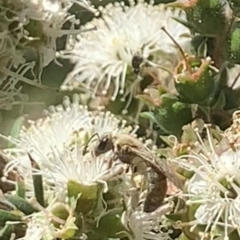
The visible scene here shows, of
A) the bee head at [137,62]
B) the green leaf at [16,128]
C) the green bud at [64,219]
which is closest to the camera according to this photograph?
the green bud at [64,219]

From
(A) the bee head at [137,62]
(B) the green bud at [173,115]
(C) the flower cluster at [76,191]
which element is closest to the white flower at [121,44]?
(A) the bee head at [137,62]

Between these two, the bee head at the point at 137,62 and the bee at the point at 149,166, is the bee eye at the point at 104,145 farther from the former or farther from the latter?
the bee head at the point at 137,62

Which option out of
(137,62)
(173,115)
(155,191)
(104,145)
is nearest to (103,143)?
(104,145)

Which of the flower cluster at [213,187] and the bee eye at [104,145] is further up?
the bee eye at [104,145]

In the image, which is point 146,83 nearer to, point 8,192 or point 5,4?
point 5,4

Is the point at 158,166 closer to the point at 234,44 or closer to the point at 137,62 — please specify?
the point at 234,44

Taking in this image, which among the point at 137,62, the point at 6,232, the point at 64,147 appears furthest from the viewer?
the point at 137,62

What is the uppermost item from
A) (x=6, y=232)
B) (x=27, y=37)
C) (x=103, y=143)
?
(x=27, y=37)
